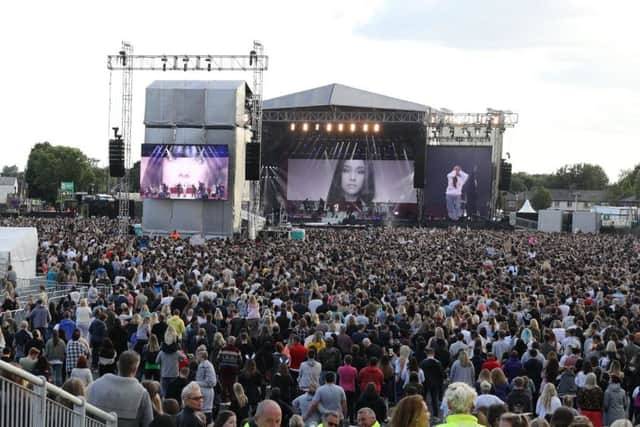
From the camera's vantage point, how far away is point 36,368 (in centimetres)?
853

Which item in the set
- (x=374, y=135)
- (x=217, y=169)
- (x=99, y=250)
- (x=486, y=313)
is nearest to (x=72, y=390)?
(x=486, y=313)

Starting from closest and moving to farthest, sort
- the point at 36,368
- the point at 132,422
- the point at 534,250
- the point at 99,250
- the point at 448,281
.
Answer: the point at 132,422 → the point at 36,368 → the point at 448,281 → the point at 99,250 → the point at 534,250

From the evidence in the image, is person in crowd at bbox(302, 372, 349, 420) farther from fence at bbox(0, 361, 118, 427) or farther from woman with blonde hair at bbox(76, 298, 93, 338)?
woman with blonde hair at bbox(76, 298, 93, 338)

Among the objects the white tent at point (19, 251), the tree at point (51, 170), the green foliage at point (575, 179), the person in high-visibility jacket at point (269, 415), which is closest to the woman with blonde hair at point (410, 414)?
the person in high-visibility jacket at point (269, 415)

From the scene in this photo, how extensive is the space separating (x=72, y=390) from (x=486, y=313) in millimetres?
8881

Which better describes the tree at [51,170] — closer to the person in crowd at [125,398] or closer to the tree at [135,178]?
the tree at [135,178]

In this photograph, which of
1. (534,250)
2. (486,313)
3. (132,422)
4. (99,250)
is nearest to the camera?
(132,422)

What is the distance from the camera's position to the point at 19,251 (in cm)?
2048

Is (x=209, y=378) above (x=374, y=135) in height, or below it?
below

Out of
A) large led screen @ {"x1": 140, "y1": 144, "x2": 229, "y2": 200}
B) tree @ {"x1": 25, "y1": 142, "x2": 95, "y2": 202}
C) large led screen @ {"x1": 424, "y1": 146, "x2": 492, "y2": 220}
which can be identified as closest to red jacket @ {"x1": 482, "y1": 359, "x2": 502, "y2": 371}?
large led screen @ {"x1": 140, "y1": 144, "x2": 229, "y2": 200}

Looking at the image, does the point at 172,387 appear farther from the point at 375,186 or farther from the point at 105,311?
the point at 375,186

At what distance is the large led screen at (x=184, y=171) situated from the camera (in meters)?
40.2

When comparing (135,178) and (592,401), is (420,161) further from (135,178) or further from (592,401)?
(135,178)

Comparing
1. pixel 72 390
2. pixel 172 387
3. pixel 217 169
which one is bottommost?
pixel 172 387
